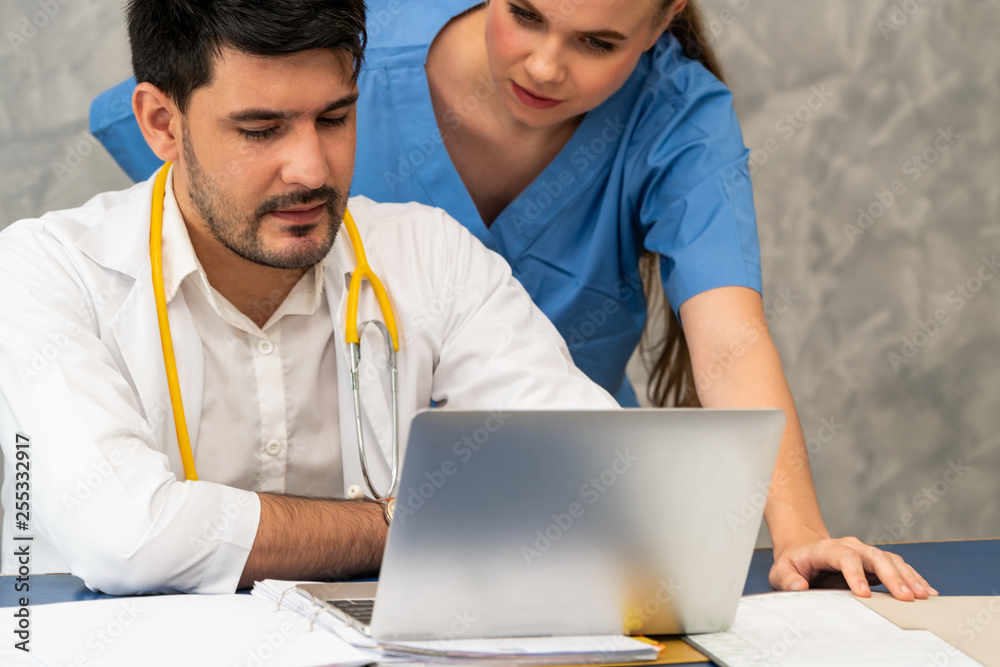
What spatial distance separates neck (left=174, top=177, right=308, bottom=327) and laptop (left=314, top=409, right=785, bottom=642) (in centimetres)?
56

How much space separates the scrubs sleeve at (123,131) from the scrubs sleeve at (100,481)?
522 millimetres

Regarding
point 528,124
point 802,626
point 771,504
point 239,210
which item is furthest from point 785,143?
point 802,626

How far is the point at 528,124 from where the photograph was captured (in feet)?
4.70

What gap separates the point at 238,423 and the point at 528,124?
0.57 meters

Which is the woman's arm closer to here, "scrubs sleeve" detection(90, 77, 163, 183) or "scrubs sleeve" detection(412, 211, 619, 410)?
"scrubs sleeve" detection(412, 211, 619, 410)

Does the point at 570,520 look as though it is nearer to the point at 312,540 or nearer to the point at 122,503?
the point at 312,540

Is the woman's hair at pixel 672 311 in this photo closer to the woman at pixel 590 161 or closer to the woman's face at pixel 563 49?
the woman at pixel 590 161

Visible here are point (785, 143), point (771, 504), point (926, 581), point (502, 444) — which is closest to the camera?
point (502, 444)

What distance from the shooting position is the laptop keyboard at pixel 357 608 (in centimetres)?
79

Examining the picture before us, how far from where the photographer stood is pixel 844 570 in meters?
1.00

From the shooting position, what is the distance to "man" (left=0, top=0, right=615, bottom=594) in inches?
38.3

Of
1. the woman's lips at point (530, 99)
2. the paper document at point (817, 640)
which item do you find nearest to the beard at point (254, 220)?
the woman's lips at point (530, 99)

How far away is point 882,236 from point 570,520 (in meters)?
1.96

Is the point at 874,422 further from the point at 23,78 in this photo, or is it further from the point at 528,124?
the point at 23,78
